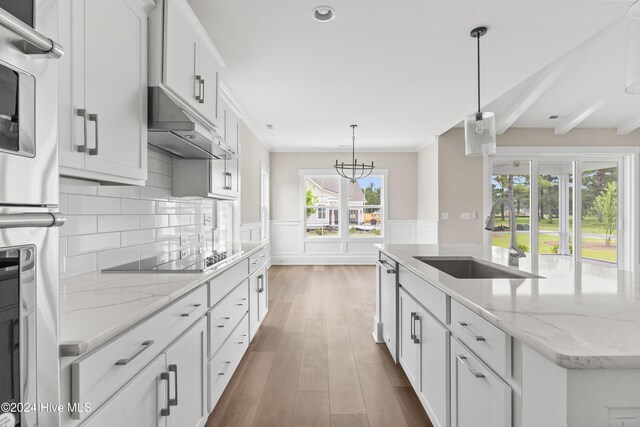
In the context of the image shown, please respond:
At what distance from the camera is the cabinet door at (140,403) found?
38.0 inches

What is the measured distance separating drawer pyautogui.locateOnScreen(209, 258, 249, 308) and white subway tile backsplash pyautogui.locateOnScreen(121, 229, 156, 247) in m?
0.61

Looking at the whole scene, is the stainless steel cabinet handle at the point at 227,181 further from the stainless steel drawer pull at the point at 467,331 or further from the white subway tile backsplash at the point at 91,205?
the stainless steel drawer pull at the point at 467,331

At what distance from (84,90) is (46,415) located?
1042 mm

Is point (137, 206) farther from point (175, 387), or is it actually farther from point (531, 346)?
point (531, 346)

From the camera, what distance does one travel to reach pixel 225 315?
2.09 m

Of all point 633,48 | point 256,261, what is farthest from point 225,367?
point 633,48

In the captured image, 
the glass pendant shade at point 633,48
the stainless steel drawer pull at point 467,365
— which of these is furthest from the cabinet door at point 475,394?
the glass pendant shade at point 633,48

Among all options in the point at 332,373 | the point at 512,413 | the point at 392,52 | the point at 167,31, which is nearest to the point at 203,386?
the point at 332,373

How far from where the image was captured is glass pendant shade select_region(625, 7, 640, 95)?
147 cm

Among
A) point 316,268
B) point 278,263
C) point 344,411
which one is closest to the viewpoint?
point 344,411

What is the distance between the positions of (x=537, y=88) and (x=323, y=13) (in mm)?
3440

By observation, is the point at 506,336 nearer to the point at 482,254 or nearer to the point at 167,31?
the point at 482,254

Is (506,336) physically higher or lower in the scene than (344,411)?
higher

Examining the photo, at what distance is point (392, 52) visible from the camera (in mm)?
2979
